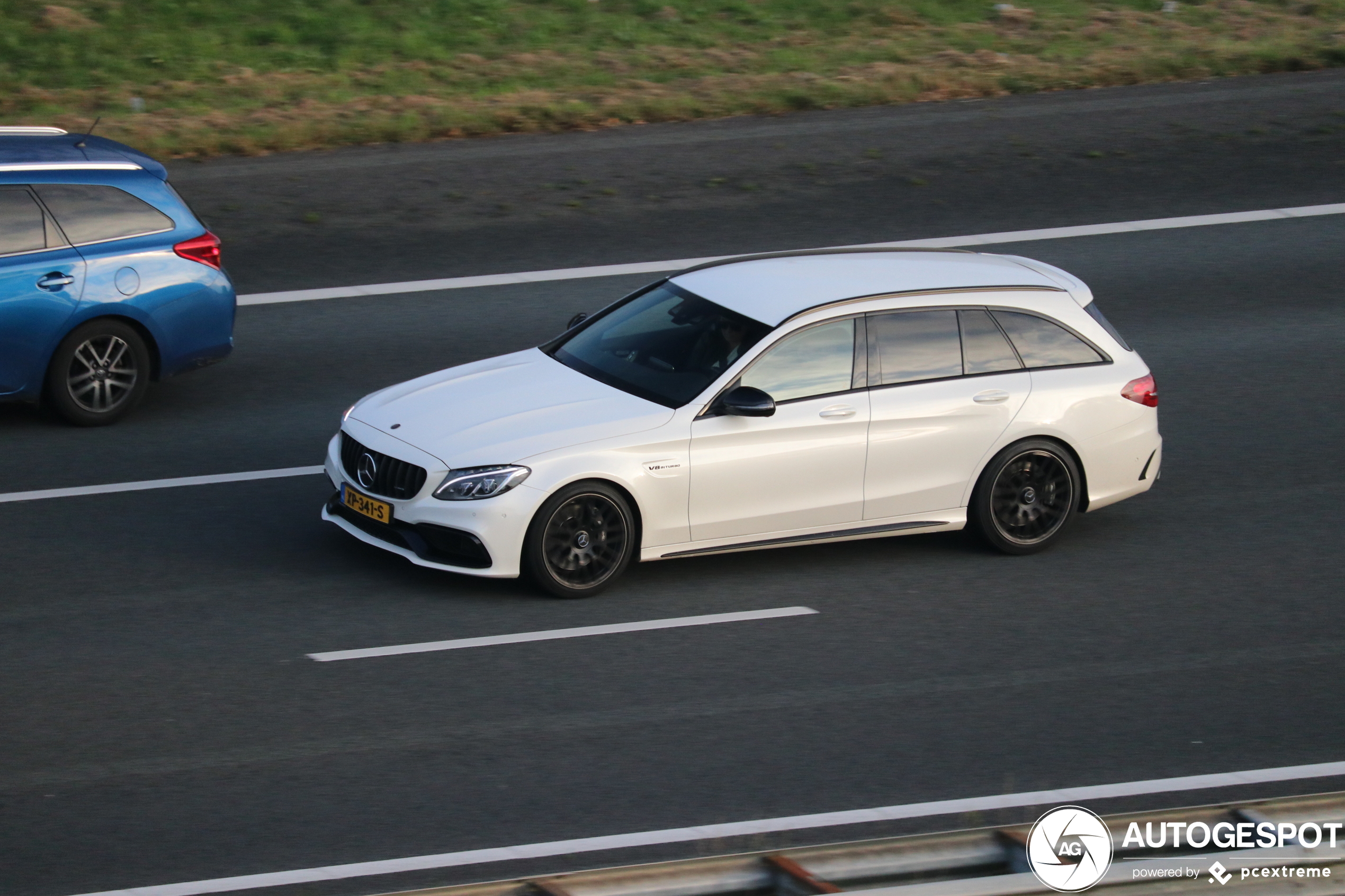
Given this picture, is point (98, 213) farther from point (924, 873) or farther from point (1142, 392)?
point (924, 873)

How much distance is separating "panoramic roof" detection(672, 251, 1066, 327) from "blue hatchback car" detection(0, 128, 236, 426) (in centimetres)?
Result: 351

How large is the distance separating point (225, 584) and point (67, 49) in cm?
1231

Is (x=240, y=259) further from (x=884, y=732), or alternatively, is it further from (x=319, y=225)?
(x=884, y=732)

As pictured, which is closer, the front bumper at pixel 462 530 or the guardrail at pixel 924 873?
the guardrail at pixel 924 873

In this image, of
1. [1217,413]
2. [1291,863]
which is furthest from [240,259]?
[1291,863]

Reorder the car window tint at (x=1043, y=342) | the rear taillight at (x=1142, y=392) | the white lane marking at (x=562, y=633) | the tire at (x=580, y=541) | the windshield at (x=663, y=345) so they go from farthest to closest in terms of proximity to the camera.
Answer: the rear taillight at (x=1142, y=392), the car window tint at (x=1043, y=342), the windshield at (x=663, y=345), the tire at (x=580, y=541), the white lane marking at (x=562, y=633)

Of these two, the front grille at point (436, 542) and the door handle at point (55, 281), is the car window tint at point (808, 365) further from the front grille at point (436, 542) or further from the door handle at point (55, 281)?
the door handle at point (55, 281)

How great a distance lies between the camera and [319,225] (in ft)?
49.6

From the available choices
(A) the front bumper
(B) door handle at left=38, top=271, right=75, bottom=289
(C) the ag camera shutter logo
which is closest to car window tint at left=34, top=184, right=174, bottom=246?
(B) door handle at left=38, top=271, right=75, bottom=289

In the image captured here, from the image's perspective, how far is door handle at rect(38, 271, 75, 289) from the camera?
35.6 feet

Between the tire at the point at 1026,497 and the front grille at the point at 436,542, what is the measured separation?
292cm

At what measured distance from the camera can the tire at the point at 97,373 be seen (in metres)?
11.1

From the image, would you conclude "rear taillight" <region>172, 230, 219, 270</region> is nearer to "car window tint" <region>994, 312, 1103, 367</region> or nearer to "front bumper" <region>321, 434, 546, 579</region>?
"front bumper" <region>321, 434, 546, 579</region>

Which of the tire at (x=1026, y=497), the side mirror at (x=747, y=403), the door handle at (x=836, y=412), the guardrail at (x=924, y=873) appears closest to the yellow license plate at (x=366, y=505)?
the side mirror at (x=747, y=403)
